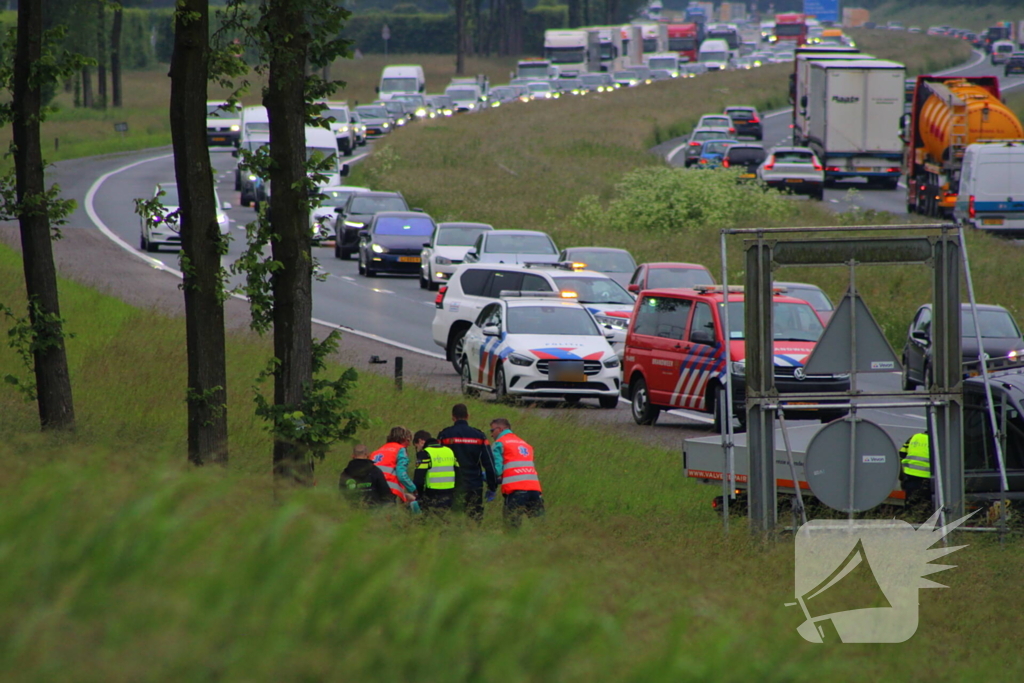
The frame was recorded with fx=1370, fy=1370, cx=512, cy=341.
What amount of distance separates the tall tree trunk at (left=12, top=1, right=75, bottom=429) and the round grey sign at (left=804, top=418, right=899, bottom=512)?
6904 millimetres

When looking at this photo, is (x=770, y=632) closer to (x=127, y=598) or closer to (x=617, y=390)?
(x=127, y=598)

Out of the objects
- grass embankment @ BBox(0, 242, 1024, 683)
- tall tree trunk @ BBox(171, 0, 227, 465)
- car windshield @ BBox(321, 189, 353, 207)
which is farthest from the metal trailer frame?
car windshield @ BBox(321, 189, 353, 207)

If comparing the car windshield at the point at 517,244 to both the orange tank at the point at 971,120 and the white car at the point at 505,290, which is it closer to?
the white car at the point at 505,290

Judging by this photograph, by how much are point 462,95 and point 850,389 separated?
7173 centimetres

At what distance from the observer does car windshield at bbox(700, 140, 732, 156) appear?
55.8m

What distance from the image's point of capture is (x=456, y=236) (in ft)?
109

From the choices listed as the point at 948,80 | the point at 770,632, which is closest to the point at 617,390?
the point at 770,632

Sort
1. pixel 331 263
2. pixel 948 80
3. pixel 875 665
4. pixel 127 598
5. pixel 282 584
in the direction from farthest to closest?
pixel 948 80 < pixel 331 263 < pixel 875 665 < pixel 282 584 < pixel 127 598

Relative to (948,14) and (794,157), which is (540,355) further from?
(948,14)

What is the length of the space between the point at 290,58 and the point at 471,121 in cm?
5888

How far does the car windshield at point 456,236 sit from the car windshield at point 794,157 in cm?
1911

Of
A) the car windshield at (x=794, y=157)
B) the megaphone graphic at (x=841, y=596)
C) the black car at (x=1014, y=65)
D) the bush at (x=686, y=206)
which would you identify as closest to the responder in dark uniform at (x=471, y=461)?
the megaphone graphic at (x=841, y=596)

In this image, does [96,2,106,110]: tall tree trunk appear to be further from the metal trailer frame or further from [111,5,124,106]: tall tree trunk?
the metal trailer frame

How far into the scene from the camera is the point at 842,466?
984cm
